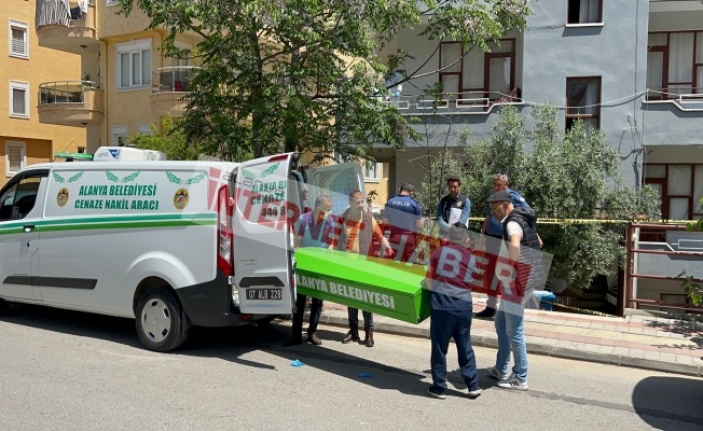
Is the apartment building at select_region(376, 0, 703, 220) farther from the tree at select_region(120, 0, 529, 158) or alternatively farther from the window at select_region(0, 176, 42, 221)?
the window at select_region(0, 176, 42, 221)

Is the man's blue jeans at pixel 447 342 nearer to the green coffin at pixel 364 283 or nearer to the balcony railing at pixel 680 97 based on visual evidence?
the green coffin at pixel 364 283

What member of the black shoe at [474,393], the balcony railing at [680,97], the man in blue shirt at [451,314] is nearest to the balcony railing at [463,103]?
the balcony railing at [680,97]

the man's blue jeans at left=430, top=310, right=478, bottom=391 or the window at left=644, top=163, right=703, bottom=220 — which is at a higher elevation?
Result: the window at left=644, top=163, right=703, bottom=220

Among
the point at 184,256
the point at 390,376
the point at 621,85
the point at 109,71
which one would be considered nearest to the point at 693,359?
the point at 390,376

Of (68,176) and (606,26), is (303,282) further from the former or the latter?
(606,26)

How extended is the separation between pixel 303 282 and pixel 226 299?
87 cm

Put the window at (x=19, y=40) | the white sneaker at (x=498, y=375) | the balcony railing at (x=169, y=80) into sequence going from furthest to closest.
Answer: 1. the window at (x=19, y=40)
2. the balcony railing at (x=169, y=80)
3. the white sneaker at (x=498, y=375)

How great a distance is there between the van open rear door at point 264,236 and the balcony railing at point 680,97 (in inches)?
516

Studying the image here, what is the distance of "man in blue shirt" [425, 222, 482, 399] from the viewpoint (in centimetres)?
584

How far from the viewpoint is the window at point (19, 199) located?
26.8 ft

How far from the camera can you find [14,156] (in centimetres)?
3162

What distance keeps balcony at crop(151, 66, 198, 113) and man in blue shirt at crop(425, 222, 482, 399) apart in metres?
15.8

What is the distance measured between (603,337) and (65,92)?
22.6 m

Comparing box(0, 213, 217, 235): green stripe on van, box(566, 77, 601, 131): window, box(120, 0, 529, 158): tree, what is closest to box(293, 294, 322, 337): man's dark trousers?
box(0, 213, 217, 235): green stripe on van
